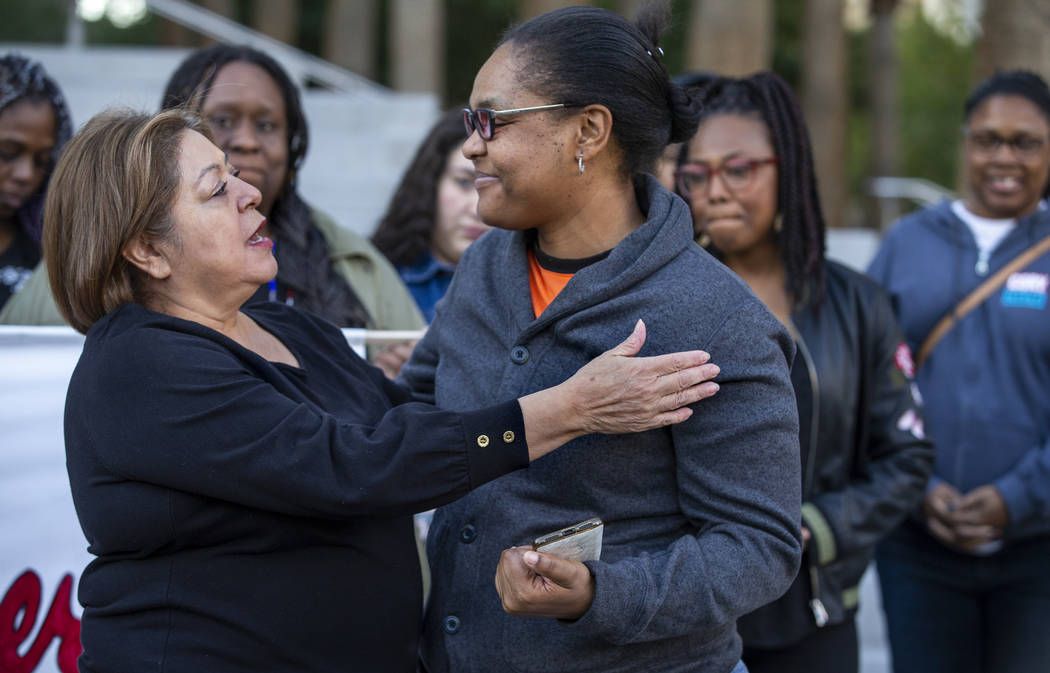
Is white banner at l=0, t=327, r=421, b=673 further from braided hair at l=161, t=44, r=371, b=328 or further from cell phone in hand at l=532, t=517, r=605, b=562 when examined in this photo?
cell phone in hand at l=532, t=517, r=605, b=562

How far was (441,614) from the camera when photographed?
2574 millimetres

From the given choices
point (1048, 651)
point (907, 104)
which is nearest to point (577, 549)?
point (1048, 651)

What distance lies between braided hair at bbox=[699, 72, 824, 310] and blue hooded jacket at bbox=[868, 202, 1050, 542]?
821 millimetres

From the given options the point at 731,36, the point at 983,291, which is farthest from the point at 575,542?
the point at 731,36

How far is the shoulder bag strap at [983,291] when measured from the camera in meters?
4.10

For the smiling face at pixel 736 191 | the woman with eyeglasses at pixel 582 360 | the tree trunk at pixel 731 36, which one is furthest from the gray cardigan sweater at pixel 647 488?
the tree trunk at pixel 731 36

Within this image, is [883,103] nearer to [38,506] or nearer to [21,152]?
[21,152]

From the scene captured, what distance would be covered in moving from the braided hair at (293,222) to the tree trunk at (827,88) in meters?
11.2

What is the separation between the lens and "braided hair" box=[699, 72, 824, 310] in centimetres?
351

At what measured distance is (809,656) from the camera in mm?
3279

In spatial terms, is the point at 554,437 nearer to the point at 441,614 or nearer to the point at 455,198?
the point at 441,614

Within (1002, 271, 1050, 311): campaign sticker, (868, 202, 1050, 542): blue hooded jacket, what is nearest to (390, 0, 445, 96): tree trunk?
(868, 202, 1050, 542): blue hooded jacket

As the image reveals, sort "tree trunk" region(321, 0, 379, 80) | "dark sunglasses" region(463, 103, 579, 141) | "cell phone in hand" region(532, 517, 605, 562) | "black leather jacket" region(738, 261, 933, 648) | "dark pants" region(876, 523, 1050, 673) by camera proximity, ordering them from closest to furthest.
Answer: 1. "cell phone in hand" region(532, 517, 605, 562)
2. "dark sunglasses" region(463, 103, 579, 141)
3. "black leather jacket" region(738, 261, 933, 648)
4. "dark pants" region(876, 523, 1050, 673)
5. "tree trunk" region(321, 0, 379, 80)

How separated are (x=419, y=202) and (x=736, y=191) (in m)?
1.71
